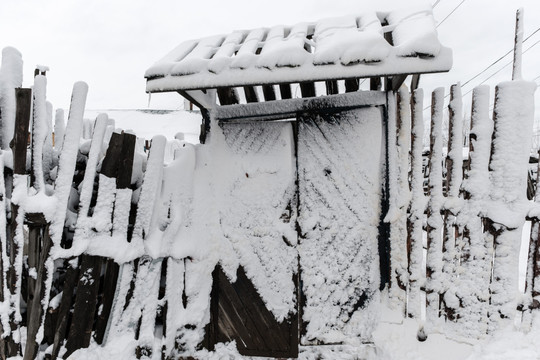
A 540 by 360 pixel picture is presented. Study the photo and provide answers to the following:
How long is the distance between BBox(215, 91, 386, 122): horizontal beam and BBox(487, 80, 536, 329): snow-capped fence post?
101cm

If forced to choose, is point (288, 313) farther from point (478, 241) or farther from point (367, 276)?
point (478, 241)

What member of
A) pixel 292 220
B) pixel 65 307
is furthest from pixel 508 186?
pixel 65 307

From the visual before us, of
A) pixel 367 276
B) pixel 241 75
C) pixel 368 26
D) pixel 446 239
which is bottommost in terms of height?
pixel 367 276

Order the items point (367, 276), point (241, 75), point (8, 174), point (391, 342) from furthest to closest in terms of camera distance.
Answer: point (367, 276), point (391, 342), point (8, 174), point (241, 75)

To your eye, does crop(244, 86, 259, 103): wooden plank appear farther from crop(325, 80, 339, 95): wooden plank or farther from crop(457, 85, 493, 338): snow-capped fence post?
crop(457, 85, 493, 338): snow-capped fence post

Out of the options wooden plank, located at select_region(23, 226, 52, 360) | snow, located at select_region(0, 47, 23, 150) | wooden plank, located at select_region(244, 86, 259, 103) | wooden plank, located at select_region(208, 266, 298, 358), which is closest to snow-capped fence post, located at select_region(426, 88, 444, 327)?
wooden plank, located at select_region(208, 266, 298, 358)

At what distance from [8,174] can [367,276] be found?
3276 mm

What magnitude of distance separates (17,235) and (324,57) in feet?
8.84

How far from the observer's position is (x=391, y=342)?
2.85 meters

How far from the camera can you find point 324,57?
235 centimetres

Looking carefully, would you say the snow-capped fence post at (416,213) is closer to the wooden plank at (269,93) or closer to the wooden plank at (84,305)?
the wooden plank at (269,93)

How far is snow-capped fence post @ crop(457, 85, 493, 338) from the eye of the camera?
2.58 metres

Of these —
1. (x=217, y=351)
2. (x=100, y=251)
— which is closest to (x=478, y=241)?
(x=217, y=351)

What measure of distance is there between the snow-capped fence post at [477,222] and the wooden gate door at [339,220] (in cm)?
76
